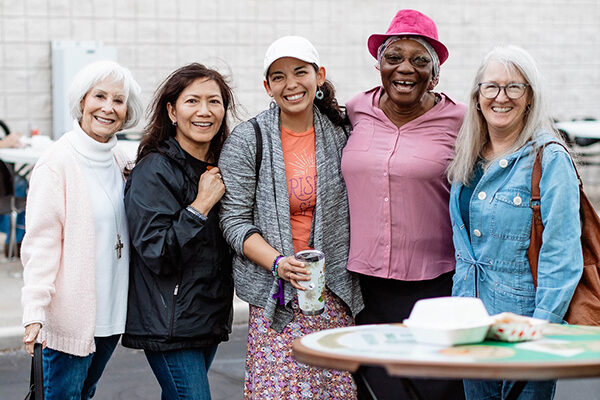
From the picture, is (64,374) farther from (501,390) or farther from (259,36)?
(259,36)

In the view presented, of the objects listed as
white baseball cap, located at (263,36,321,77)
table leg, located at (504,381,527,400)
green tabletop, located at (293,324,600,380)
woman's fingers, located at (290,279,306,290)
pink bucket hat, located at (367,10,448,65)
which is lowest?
table leg, located at (504,381,527,400)

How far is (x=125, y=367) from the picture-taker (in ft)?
19.5

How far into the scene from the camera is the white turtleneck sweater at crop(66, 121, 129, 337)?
11.6 ft

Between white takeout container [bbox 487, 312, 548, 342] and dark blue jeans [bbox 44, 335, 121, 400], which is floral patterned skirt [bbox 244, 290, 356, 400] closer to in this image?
dark blue jeans [bbox 44, 335, 121, 400]

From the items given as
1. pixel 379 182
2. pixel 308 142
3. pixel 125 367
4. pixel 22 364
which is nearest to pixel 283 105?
pixel 308 142

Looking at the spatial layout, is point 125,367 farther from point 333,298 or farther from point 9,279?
point 333,298

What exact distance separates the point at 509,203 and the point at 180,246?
4.24 feet

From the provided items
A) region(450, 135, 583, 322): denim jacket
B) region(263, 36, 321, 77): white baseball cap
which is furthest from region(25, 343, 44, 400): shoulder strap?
region(450, 135, 583, 322): denim jacket

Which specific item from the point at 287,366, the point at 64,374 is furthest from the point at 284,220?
the point at 64,374

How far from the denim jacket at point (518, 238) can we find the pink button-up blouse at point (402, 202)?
20 cm

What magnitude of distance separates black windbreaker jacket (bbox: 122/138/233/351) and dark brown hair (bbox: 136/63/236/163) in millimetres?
102

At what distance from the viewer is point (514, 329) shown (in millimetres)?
2494

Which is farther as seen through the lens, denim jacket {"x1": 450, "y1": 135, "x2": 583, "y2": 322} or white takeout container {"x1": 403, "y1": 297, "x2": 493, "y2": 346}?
denim jacket {"x1": 450, "y1": 135, "x2": 583, "y2": 322}

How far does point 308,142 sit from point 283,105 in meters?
0.20
